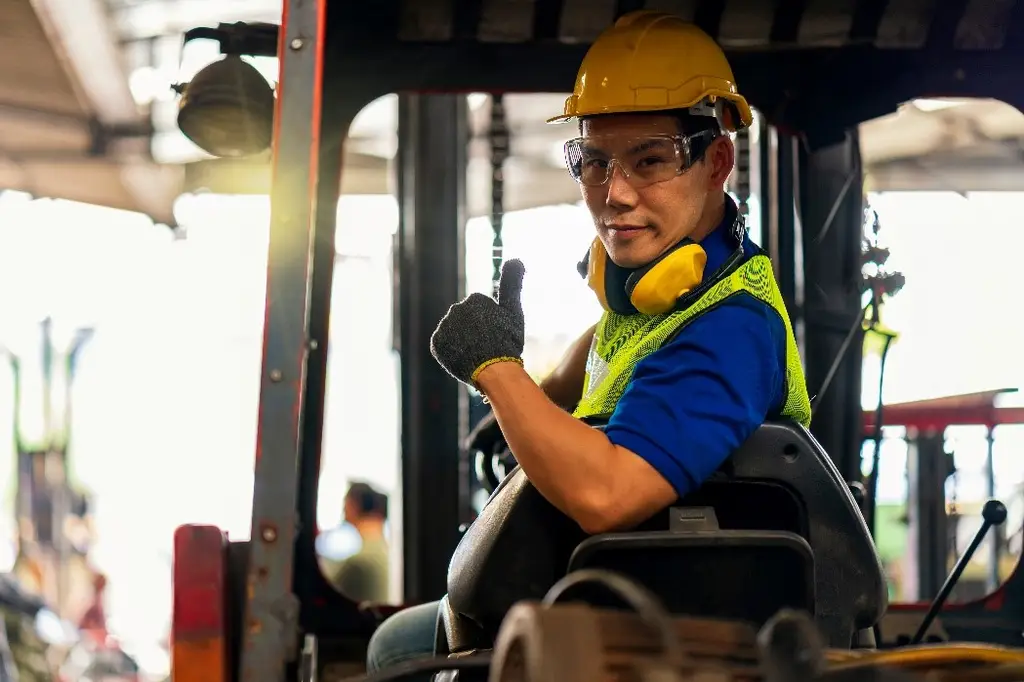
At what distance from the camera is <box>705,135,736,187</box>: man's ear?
2221 millimetres

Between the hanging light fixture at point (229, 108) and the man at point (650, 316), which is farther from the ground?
the hanging light fixture at point (229, 108)

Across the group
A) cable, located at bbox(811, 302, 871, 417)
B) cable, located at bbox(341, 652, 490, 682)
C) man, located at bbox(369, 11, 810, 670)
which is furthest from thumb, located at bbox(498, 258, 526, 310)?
cable, located at bbox(811, 302, 871, 417)

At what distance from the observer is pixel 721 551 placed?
1.80 m

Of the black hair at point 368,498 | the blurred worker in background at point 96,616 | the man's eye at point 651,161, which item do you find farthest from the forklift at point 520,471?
the blurred worker in background at point 96,616

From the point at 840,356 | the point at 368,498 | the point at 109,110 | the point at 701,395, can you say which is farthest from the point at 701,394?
the point at 109,110

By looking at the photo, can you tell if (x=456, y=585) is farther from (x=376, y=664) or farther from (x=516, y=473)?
(x=376, y=664)

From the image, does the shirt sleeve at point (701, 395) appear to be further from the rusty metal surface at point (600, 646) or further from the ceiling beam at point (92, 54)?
the ceiling beam at point (92, 54)

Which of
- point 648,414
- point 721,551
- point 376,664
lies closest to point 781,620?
point 721,551

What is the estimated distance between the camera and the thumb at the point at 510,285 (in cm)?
201

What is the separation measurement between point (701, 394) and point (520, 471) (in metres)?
0.33

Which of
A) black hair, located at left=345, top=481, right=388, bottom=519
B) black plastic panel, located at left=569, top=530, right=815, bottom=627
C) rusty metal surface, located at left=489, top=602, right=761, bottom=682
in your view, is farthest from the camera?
black hair, located at left=345, top=481, right=388, bottom=519

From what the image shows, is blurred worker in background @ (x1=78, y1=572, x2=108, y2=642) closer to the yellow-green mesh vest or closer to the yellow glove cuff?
the yellow-green mesh vest

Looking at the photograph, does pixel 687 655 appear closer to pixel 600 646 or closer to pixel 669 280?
pixel 600 646

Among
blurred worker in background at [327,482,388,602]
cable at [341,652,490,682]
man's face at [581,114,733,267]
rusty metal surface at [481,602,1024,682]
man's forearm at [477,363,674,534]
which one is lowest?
blurred worker in background at [327,482,388,602]
